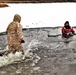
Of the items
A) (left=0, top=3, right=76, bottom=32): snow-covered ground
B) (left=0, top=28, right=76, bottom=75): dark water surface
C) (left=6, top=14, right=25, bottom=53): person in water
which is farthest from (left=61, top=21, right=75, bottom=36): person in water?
(left=6, top=14, right=25, bottom=53): person in water

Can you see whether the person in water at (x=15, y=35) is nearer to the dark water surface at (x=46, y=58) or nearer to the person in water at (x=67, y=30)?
the dark water surface at (x=46, y=58)

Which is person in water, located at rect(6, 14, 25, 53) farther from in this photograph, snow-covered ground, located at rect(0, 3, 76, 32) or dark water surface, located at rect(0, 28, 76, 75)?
snow-covered ground, located at rect(0, 3, 76, 32)

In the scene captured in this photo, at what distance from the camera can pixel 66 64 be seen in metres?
10.4

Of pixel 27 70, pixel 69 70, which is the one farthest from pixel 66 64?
pixel 27 70

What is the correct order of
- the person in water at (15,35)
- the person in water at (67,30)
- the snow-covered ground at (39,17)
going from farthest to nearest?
1. the snow-covered ground at (39,17)
2. the person in water at (67,30)
3. the person in water at (15,35)

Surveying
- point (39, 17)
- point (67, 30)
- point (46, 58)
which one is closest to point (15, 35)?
point (46, 58)

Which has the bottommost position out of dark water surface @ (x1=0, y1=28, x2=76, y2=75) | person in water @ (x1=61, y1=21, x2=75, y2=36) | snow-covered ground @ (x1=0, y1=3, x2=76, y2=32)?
dark water surface @ (x1=0, y1=28, x2=76, y2=75)

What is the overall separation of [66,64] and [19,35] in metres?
2.02

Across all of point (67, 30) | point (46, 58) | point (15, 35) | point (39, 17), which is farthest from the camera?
point (39, 17)

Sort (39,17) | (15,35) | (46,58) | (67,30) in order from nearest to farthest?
→ (15,35) < (46,58) < (67,30) < (39,17)

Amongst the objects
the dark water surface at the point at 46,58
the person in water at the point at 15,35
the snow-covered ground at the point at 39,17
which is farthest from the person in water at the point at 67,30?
the person in water at the point at 15,35

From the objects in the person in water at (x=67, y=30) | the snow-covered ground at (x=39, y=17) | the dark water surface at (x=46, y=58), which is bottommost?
the dark water surface at (x=46, y=58)

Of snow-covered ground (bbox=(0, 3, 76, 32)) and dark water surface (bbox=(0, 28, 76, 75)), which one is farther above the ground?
snow-covered ground (bbox=(0, 3, 76, 32))

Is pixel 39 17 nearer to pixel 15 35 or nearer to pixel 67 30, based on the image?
pixel 67 30
